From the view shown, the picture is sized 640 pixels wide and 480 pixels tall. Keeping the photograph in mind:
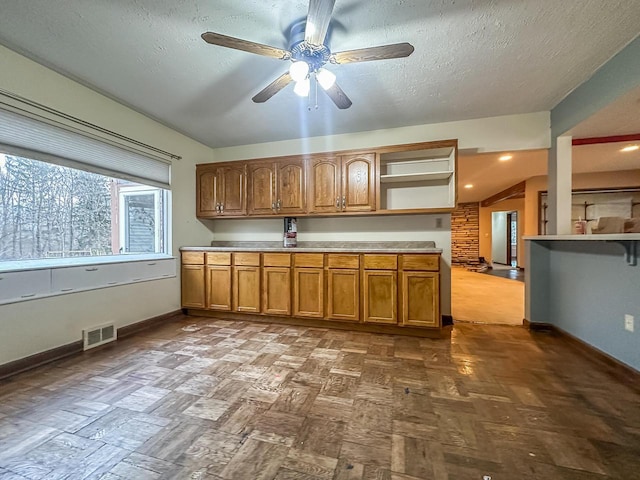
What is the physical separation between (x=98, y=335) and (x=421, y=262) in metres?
3.33

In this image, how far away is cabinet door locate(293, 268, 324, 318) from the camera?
3205 millimetres

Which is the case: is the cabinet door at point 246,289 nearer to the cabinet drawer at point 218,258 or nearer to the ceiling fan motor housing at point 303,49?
the cabinet drawer at point 218,258

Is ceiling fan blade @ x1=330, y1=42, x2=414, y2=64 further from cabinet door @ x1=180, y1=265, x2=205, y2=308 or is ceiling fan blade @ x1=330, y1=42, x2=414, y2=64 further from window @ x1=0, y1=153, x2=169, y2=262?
cabinet door @ x1=180, y1=265, x2=205, y2=308

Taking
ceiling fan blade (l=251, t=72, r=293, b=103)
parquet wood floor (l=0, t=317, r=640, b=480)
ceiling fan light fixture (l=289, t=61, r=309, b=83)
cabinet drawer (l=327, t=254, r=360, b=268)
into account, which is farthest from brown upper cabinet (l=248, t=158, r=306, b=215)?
parquet wood floor (l=0, t=317, r=640, b=480)

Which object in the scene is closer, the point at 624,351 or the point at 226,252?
the point at 624,351

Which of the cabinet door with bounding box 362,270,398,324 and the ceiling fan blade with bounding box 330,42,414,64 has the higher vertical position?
the ceiling fan blade with bounding box 330,42,414,64

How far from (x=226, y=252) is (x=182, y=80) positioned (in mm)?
1934

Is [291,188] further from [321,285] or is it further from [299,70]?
[299,70]

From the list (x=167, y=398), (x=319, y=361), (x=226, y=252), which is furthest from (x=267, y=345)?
(x=226, y=252)

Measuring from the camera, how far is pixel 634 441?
4.58 ft

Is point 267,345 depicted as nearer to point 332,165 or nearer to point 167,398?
point 167,398

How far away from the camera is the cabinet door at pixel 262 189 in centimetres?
364

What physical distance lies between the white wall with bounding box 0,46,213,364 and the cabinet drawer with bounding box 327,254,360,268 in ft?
6.91

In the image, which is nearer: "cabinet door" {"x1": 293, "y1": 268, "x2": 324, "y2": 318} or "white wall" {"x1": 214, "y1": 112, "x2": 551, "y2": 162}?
"white wall" {"x1": 214, "y1": 112, "x2": 551, "y2": 162}
